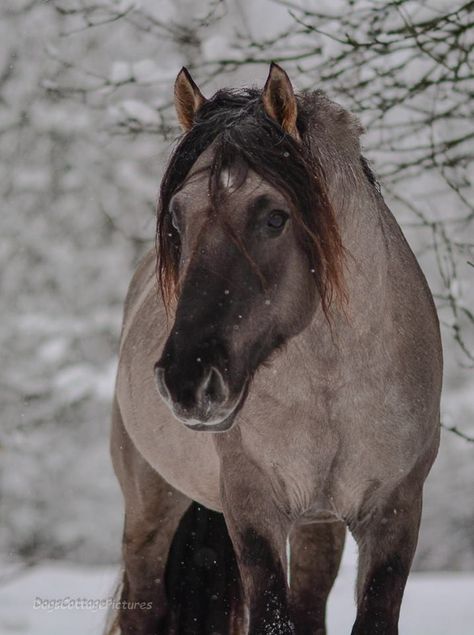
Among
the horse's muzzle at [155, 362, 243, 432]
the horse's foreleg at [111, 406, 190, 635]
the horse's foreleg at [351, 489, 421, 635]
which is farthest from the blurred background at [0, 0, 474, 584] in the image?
Answer: the horse's muzzle at [155, 362, 243, 432]

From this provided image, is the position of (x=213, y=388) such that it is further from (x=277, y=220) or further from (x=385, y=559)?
(x=385, y=559)

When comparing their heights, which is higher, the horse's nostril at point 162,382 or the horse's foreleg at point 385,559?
the horse's nostril at point 162,382

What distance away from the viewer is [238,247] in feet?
9.16

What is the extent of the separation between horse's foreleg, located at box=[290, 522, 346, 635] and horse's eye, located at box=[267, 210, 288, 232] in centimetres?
183

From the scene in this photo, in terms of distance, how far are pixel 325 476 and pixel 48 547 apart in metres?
12.3

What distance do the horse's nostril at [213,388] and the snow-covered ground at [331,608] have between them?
90.2 inches

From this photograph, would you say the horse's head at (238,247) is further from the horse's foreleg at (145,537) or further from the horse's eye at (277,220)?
the horse's foreleg at (145,537)

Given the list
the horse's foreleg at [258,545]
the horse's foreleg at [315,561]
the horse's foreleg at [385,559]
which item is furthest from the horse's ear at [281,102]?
the horse's foreleg at [315,561]

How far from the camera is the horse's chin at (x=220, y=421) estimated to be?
8.79 feet

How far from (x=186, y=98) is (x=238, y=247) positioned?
752mm

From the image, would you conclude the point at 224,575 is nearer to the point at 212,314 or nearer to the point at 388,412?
the point at 388,412

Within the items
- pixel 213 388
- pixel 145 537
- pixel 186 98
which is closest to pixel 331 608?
pixel 145 537

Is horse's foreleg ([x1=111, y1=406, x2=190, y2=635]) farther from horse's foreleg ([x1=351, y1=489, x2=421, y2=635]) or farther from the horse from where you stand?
horse's foreleg ([x1=351, y1=489, x2=421, y2=635])

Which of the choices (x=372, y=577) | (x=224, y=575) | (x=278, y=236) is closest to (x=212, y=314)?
(x=278, y=236)
